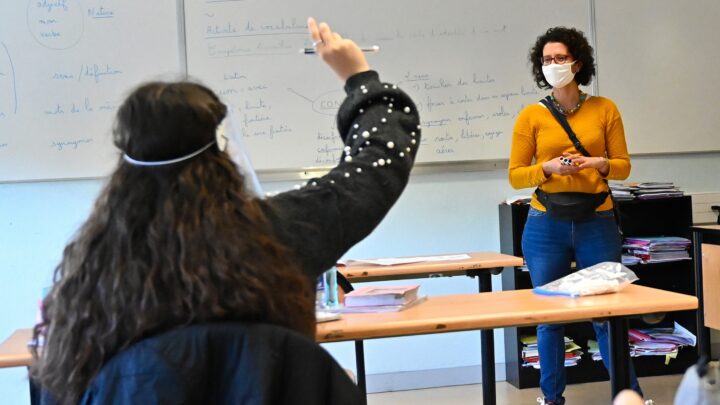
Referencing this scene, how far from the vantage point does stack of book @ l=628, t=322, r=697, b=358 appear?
3.89m

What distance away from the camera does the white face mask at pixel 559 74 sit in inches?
116

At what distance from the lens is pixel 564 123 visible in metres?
2.94

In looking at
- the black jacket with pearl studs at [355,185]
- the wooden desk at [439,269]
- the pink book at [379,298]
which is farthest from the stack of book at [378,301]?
→ the black jacket with pearl studs at [355,185]

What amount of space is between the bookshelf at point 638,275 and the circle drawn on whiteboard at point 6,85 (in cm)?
245

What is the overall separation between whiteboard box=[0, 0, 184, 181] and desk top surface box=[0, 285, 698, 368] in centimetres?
192

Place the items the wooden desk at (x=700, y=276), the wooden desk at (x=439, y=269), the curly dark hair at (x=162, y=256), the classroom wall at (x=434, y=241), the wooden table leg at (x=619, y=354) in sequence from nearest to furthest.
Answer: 1. the curly dark hair at (x=162, y=256)
2. the wooden table leg at (x=619, y=354)
3. the wooden desk at (x=439, y=269)
4. the wooden desk at (x=700, y=276)
5. the classroom wall at (x=434, y=241)

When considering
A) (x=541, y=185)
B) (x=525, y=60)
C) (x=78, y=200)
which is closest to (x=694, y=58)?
(x=525, y=60)

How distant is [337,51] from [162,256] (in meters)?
0.46

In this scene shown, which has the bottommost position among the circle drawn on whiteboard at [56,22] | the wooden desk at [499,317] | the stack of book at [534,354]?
the stack of book at [534,354]

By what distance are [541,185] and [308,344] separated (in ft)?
7.21

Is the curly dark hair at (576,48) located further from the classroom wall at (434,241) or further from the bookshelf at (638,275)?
the classroom wall at (434,241)

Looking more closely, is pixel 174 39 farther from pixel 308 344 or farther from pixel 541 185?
pixel 308 344

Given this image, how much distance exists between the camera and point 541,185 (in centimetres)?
293

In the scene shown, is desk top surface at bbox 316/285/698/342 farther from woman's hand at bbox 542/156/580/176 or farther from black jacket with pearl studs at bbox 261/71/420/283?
woman's hand at bbox 542/156/580/176
